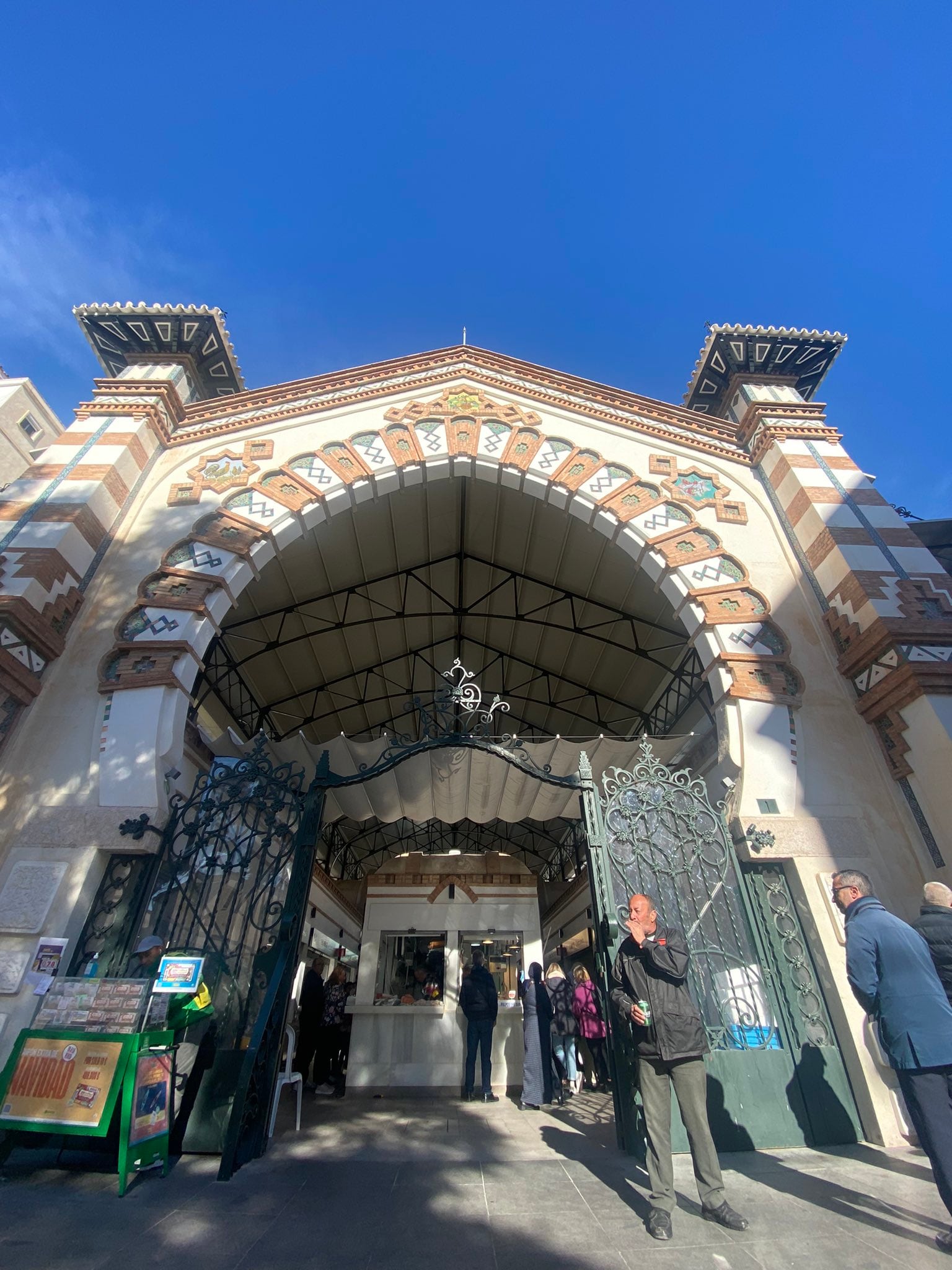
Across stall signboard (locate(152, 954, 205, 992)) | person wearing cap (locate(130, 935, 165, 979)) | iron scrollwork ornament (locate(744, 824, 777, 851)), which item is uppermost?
iron scrollwork ornament (locate(744, 824, 777, 851))

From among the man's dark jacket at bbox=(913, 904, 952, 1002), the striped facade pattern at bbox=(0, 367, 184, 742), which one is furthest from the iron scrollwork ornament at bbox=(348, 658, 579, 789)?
the striped facade pattern at bbox=(0, 367, 184, 742)

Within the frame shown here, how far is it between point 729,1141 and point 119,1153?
14.1 ft

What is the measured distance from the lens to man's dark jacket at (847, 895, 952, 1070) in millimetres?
2955

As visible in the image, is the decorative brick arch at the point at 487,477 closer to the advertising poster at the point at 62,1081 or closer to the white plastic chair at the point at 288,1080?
the advertising poster at the point at 62,1081

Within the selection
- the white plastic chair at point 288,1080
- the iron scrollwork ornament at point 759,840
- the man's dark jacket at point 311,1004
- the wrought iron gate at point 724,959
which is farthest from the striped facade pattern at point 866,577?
the man's dark jacket at point 311,1004

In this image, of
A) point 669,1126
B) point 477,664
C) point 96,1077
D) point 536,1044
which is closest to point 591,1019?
point 536,1044

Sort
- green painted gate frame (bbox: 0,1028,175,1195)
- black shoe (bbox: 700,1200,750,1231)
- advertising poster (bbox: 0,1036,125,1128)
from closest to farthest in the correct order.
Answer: black shoe (bbox: 700,1200,750,1231)
green painted gate frame (bbox: 0,1028,175,1195)
advertising poster (bbox: 0,1036,125,1128)

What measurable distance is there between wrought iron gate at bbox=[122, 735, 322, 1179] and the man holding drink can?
272 cm

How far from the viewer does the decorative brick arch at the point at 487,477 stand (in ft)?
22.9

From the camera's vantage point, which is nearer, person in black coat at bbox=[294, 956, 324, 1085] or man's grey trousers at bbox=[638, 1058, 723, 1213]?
man's grey trousers at bbox=[638, 1058, 723, 1213]

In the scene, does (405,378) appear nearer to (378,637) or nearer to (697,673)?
(378,637)

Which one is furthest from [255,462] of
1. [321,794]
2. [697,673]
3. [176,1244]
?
[176,1244]

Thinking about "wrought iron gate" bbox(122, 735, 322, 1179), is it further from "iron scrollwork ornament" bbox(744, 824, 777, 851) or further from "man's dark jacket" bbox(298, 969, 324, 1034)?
"iron scrollwork ornament" bbox(744, 824, 777, 851)

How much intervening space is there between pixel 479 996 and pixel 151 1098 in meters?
4.62
